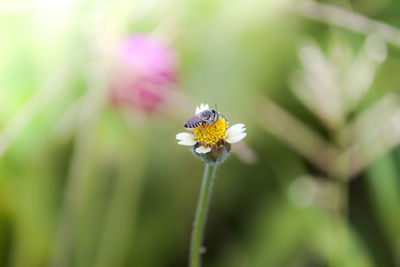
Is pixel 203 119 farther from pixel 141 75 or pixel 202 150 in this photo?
pixel 141 75

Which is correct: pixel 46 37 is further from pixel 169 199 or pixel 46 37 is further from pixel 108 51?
pixel 169 199

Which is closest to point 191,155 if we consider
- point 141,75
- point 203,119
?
point 141,75

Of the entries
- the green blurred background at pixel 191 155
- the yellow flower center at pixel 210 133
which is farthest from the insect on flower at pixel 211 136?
the green blurred background at pixel 191 155

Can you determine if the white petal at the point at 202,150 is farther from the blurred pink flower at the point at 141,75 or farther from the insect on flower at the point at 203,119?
the blurred pink flower at the point at 141,75

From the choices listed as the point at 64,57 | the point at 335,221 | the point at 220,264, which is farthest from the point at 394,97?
the point at 64,57

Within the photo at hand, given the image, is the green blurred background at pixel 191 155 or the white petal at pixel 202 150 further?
the green blurred background at pixel 191 155

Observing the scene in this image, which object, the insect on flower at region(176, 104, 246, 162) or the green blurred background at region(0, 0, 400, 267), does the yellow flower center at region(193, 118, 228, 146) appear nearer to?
the insect on flower at region(176, 104, 246, 162)
